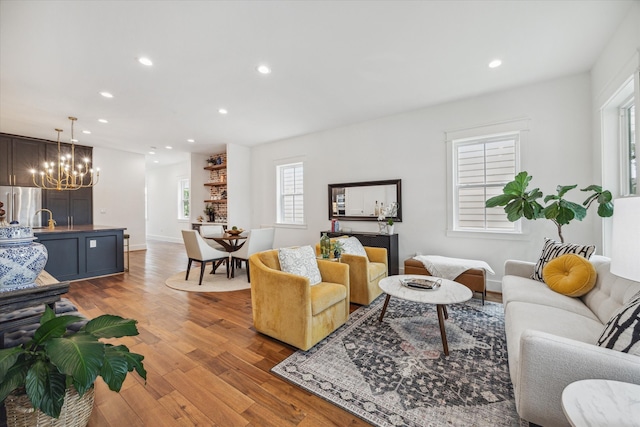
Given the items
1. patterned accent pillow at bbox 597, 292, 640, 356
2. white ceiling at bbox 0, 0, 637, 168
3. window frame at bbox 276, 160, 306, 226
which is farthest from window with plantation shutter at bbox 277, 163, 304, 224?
patterned accent pillow at bbox 597, 292, 640, 356

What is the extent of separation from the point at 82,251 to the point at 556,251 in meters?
6.84

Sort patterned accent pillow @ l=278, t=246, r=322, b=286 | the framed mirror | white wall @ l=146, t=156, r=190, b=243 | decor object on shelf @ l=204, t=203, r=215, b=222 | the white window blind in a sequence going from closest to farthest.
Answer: patterned accent pillow @ l=278, t=246, r=322, b=286
the white window blind
the framed mirror
decor object on shelf @ l=204, t=203, r=215, b=222
white wall @ l=146, t=156, r=190, b=243

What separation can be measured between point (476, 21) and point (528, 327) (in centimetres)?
249

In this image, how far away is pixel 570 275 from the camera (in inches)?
89.0

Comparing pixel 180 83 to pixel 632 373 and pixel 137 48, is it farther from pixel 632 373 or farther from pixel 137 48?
pixel 632 373

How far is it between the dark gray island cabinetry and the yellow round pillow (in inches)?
257

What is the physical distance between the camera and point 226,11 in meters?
2.15

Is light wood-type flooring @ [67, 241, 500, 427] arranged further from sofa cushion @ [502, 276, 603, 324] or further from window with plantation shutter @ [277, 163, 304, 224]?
window with plantation shutter @ [277, 163, 304, 224]

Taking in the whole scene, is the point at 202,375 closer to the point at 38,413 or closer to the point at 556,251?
the point at 38,413

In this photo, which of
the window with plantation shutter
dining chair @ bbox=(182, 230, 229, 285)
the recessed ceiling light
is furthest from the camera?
the window with plantation shutter

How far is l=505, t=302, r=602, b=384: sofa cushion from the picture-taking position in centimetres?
155

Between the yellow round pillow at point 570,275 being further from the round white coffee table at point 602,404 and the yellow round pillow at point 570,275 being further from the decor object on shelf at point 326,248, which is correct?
the decor object on shelf at point 326,248

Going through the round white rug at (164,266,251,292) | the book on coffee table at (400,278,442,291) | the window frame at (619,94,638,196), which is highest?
the window frame at (619,94,638,196)

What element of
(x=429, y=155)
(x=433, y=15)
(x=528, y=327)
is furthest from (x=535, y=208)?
(x=433, y=15)
